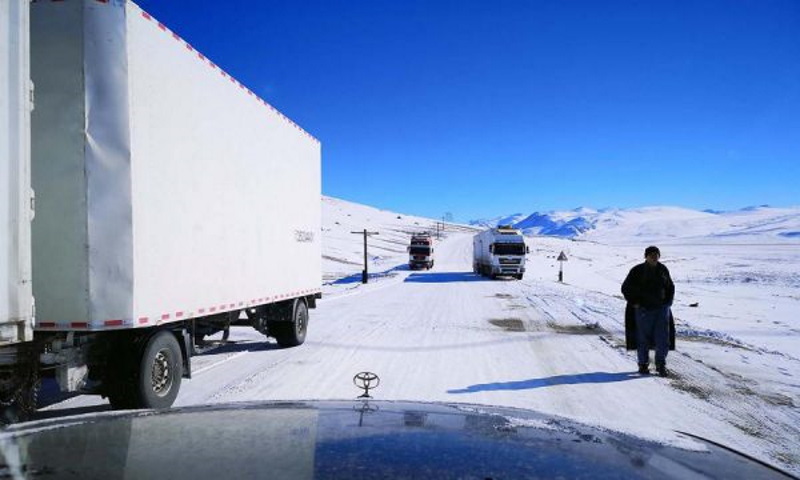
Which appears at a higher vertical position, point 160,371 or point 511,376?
point 160,371

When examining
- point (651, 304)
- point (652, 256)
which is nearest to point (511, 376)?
point (651, 304)

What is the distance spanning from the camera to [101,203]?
5.07 m

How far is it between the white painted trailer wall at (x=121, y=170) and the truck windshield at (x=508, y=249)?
1095 inches

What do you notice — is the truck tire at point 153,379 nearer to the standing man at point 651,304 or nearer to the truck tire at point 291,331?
the truck tire at point 291,331

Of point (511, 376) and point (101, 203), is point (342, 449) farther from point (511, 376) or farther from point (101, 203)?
point (511, 376)

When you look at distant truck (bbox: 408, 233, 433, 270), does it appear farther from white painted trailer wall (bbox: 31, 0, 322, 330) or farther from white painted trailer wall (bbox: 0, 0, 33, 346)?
white painted trailer wall (bbox: 0, 0, 33, 346)

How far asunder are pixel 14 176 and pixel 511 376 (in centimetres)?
653

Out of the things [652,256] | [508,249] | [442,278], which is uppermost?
[508,249]

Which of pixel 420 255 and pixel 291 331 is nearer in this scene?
pixel 291 331

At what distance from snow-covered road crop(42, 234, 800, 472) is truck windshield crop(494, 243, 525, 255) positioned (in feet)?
63.4

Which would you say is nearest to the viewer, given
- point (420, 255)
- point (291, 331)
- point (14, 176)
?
point (14, 176)

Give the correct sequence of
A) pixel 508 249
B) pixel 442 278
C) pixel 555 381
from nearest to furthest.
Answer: pixel 555 381 → pixel 508 249 → pixel 442 278

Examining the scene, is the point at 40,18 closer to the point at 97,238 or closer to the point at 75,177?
the point at 75,177

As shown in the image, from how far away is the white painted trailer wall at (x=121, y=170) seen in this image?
5.03 m
